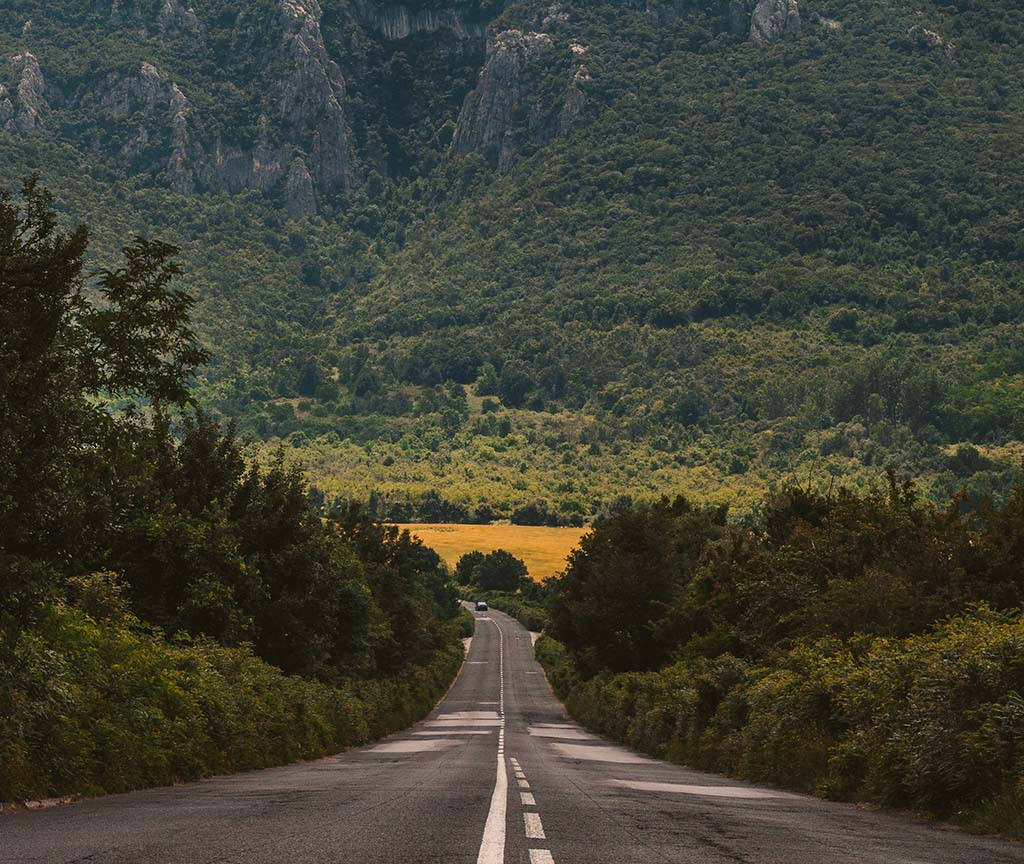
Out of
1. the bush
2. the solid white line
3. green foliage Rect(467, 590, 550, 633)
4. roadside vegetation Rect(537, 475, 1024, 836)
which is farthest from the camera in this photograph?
green foliage Rect(467, 590, 550, 633)

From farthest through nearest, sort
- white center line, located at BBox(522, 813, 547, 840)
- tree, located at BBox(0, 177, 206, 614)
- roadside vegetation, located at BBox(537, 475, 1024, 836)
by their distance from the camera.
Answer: tree, located at BBox(0, 177, 206, 614) → roadside vegetation, located at BBox(537, 475, 1024, 836) → white center line, located at BBox(522, 813, 547, 840)

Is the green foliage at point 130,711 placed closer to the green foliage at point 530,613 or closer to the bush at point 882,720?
the bush at point 882,720

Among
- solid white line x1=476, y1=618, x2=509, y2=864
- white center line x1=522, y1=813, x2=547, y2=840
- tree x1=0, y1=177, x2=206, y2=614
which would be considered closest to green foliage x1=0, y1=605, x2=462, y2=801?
tree x1=0, y1=177, x2=206, y2=614

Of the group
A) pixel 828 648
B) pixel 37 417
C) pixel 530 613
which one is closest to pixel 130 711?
pixel 37 417

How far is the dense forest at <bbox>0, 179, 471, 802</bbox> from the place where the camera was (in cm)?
1927

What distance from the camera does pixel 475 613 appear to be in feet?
635

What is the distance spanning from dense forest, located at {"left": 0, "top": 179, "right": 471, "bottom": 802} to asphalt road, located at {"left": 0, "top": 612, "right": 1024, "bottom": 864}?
56.4 inches

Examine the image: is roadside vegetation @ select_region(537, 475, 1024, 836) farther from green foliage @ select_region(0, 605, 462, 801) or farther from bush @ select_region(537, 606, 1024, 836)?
green foliage @ select_region(0, 605, 462, 801)

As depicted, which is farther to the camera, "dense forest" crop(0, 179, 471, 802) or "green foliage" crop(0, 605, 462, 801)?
"dense forest" crop(0, 179, 471, 802)

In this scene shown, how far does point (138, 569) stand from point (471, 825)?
82.0ft

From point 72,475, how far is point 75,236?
420cm

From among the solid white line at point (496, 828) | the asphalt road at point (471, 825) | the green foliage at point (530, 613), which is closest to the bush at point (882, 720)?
the asphalt road at point (471, 825)

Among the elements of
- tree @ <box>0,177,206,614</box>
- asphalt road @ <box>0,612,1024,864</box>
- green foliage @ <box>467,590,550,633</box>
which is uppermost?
tree @ <box>0,177,206,614</box>

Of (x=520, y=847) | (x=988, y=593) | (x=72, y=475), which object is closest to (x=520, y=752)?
(x=988, y=593)
